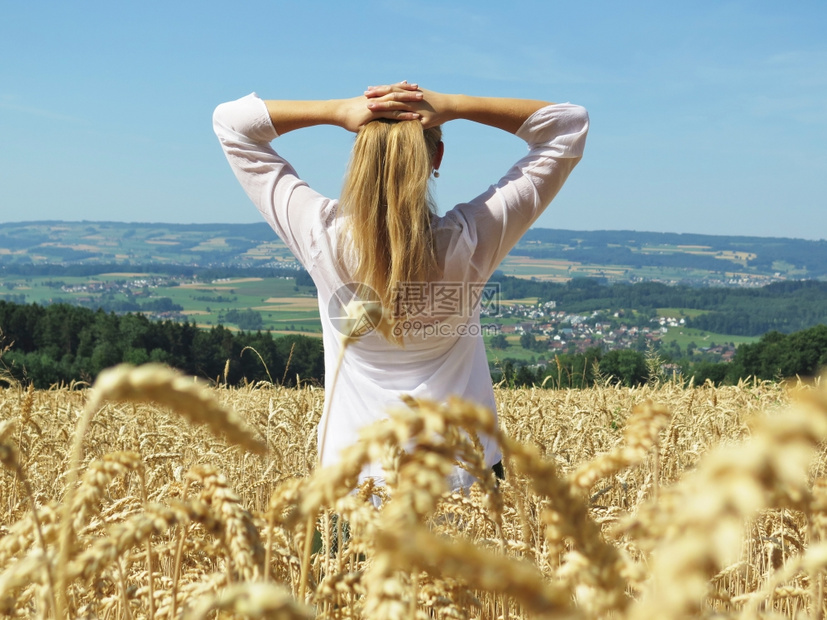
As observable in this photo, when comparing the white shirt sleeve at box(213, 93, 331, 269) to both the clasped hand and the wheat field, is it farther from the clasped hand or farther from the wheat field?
the wheat field

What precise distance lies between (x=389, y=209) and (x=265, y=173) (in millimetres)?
616

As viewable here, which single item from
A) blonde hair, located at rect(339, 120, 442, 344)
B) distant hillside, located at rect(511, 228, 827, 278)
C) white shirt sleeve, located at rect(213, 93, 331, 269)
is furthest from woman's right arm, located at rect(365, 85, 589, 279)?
distant hillside, located at rect(511, 228, 827, 278)

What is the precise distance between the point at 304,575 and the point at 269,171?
2049 mm

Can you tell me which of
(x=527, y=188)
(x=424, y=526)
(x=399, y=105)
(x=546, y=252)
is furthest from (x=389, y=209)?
(x=546, y=252)

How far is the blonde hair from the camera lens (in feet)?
7.88

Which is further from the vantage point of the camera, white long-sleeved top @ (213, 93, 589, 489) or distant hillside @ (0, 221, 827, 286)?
distant hillside @ (0, 221, 827, 286)

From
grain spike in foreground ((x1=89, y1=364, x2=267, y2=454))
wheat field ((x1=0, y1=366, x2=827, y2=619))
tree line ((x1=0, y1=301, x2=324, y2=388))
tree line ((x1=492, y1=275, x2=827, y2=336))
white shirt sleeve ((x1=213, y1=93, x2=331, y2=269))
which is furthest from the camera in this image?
tree line ((x1=492, y1=275, x2=827, y2=336))

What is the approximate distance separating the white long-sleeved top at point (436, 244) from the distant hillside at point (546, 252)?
372 feet

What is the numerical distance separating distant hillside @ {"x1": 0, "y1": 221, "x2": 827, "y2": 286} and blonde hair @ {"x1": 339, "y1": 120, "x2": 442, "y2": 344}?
113777mm

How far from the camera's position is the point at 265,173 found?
2.71m

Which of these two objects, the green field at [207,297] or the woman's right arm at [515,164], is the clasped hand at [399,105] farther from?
the green field at [207,297]

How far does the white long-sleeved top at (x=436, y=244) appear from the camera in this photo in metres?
2.59

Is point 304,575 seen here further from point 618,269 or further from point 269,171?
point 618,269

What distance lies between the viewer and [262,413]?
146 inches
